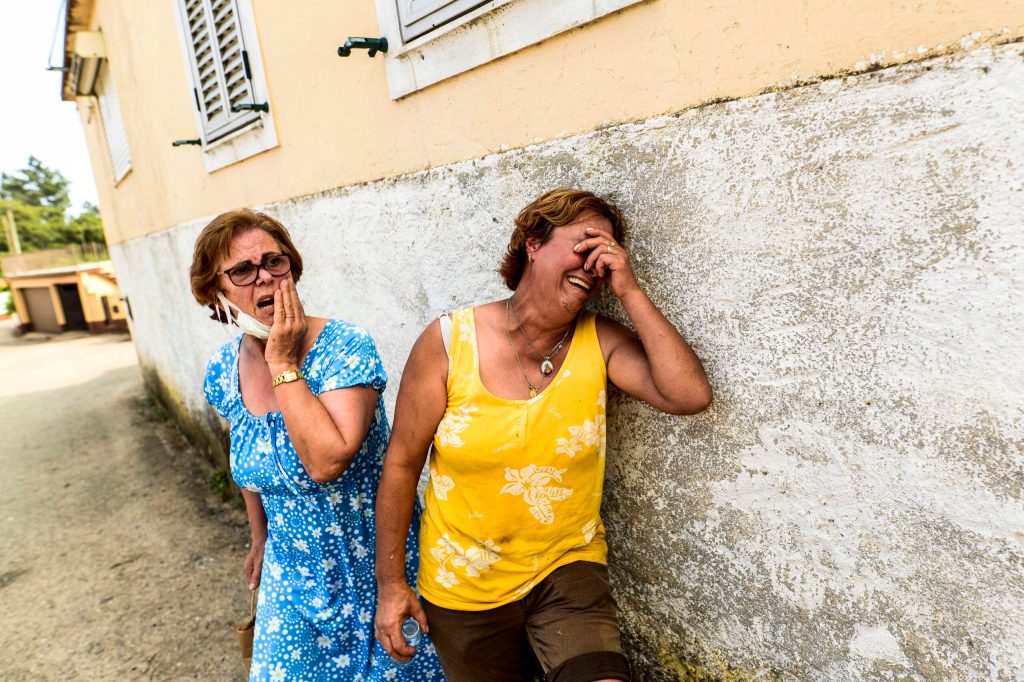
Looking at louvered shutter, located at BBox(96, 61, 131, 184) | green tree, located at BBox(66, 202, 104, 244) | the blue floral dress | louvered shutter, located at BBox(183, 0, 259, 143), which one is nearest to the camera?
the blue floral dress

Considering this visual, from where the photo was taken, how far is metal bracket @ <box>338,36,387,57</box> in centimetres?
230

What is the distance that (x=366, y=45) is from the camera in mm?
2395

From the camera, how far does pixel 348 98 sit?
2801 mm

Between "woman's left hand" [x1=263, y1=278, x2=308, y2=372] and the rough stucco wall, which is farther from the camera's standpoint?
"woman's left hand" [x1=263, y1=278, x2=308, y2=372]

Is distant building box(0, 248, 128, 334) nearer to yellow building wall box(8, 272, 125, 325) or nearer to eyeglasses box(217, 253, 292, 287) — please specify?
yellow building wall box(8, 272, 125, 325)

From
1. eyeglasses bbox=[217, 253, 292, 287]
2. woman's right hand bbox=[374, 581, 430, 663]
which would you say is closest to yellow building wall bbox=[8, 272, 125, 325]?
eyeglasses bbox=[217, 253, 292, 287]

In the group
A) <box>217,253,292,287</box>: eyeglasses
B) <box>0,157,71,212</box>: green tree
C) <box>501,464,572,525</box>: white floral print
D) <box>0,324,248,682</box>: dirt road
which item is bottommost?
<box>0,324,248,682</box>: dirt road

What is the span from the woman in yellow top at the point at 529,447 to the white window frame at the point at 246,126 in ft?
8.14

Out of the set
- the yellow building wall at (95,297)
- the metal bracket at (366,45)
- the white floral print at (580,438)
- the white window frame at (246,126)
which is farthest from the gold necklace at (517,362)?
the yellow building wall at (95,297)

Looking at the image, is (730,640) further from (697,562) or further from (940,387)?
(940,387)

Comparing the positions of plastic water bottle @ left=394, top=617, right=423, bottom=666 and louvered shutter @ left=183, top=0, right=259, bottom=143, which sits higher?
louvered shutter @ left=183, top=0, right=259, bottom=143

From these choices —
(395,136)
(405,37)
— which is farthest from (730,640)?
(405,37)

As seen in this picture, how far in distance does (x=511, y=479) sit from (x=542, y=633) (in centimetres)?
46

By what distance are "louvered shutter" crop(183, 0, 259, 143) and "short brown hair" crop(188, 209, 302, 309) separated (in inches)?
79.3
